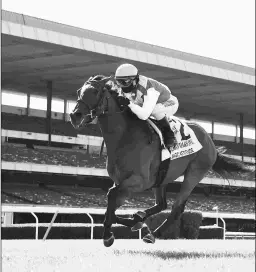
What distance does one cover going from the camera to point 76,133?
84.8ft

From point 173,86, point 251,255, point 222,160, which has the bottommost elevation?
point 251,255

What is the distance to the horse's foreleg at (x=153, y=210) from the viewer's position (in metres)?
5.09

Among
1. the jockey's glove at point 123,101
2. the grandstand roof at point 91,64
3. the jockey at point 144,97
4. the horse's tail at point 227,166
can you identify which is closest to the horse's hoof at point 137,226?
the jockey at point 144,97

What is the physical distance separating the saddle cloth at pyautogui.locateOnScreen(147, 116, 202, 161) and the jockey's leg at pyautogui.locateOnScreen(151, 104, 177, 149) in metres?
0.06

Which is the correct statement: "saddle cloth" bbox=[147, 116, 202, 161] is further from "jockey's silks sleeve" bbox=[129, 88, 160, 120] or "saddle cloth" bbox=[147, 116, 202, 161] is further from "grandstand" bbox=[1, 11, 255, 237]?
"grandstand" bbox=[1, 11, 255, 237]

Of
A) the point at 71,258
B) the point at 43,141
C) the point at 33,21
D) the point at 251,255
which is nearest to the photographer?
the point at 71,258

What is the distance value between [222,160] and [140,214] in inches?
55.5

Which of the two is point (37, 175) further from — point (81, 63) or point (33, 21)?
point (33, 21)

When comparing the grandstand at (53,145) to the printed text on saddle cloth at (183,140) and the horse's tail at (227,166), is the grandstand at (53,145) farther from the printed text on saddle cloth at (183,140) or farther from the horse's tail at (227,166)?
the printed text on saddle cloth at (183,140)

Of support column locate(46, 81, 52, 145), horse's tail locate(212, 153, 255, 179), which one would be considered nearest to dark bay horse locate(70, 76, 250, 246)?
horse's tail locate(212, 153, 255, 179)

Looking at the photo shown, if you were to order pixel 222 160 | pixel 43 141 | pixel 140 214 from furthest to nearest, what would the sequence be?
pixel 43 141 → pixel 222 160 → pixel 140 214

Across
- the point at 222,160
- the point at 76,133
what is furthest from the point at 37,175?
the point at 222,160

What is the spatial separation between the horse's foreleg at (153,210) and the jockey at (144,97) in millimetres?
518

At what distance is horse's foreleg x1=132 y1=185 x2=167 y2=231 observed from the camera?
200 inches
